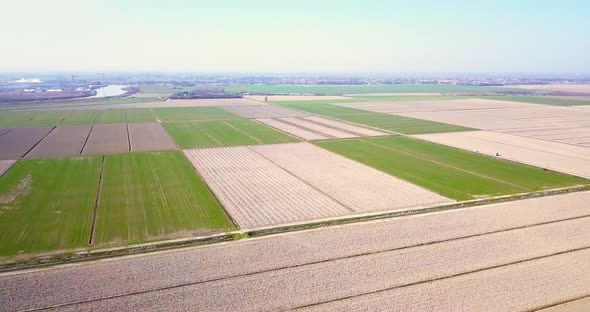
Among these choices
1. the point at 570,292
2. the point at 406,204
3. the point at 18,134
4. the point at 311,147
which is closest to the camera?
the point at 570,292

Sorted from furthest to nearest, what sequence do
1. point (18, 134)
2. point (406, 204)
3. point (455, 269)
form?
1. point (18, 134)
2. point (406, 204)
3. point (455, 269)

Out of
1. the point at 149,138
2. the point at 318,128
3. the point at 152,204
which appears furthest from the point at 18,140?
the point at 318,128

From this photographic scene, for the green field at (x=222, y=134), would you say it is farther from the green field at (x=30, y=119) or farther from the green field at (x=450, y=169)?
the green field at (x=30, y=119)

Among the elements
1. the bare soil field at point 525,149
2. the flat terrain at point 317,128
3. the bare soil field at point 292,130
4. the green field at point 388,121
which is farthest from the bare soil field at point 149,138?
the bare soil field at point 525,149

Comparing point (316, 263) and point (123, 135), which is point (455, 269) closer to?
point (316, 263)

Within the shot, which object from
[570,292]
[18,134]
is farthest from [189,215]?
[18,134]
